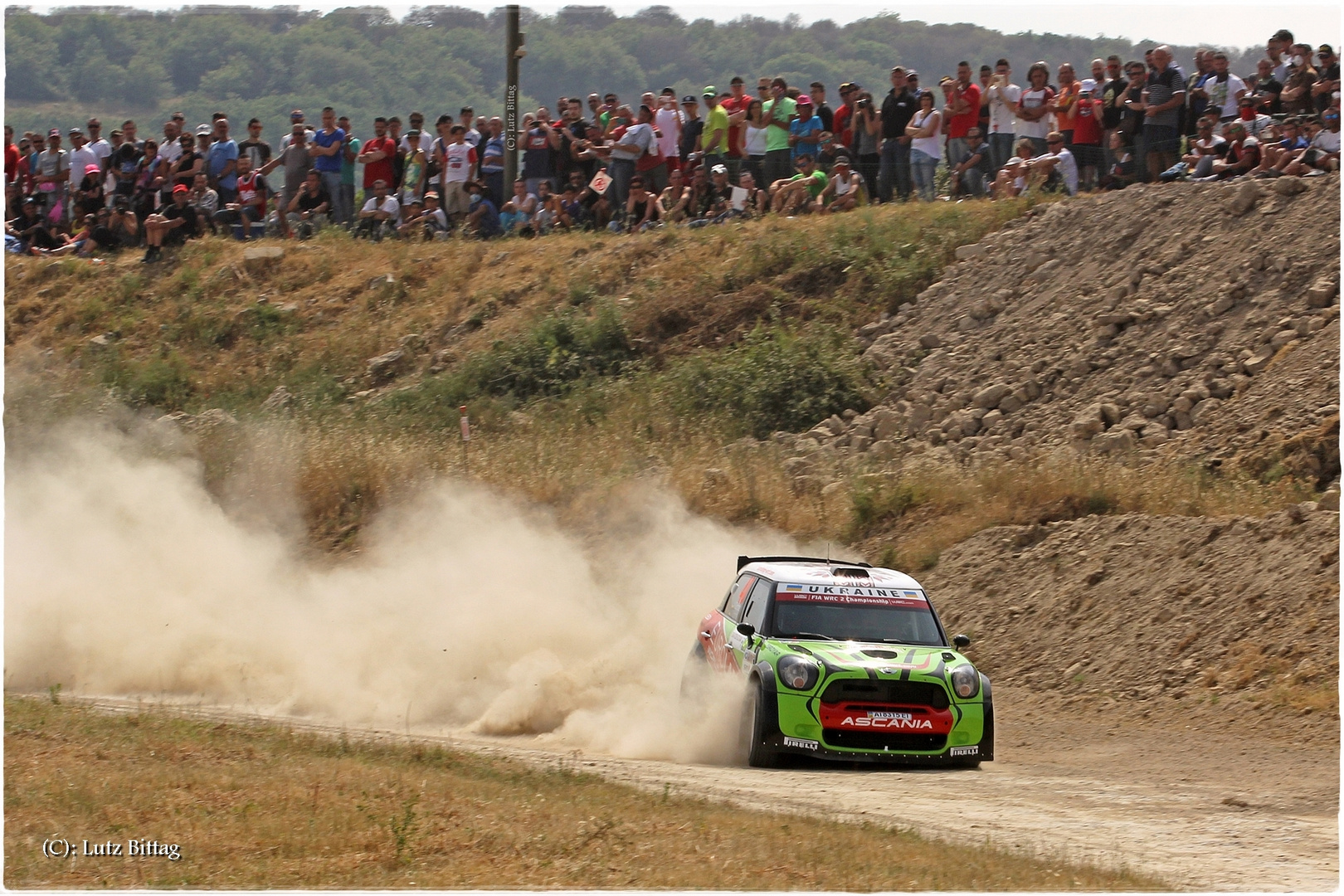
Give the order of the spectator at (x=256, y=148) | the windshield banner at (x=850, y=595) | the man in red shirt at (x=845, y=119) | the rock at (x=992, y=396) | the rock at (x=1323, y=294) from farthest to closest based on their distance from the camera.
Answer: the spectator at (x=256, y=148) → the man in red shirt at (x=845, y=119) → the rock at (x=992, y=396) → the rock at (x=1323, y=294) → the windshield banner at (x=850, y=595)

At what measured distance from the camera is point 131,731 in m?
11.8

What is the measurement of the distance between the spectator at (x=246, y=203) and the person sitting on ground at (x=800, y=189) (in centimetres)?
919

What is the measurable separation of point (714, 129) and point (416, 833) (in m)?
19.3

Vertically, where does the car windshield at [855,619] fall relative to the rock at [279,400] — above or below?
below

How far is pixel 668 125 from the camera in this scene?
27.1m

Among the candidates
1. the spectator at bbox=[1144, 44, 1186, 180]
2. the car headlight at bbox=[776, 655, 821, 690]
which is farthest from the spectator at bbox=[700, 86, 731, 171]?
the car headlight at bbox=[776, 655, 821, 690]

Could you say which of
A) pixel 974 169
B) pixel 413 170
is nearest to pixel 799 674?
pixel 974 169

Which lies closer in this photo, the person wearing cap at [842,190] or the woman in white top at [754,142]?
the woman in white top at [754,142]

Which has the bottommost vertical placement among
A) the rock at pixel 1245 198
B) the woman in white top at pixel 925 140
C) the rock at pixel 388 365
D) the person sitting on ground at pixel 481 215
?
the rock at pixel 388 365

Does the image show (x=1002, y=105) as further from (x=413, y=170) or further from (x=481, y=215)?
(x=413, y=170)

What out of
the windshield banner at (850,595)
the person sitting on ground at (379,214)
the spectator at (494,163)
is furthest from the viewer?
the person sitting on ground at (379,214)

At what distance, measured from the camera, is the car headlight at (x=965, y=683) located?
12.0 metres
